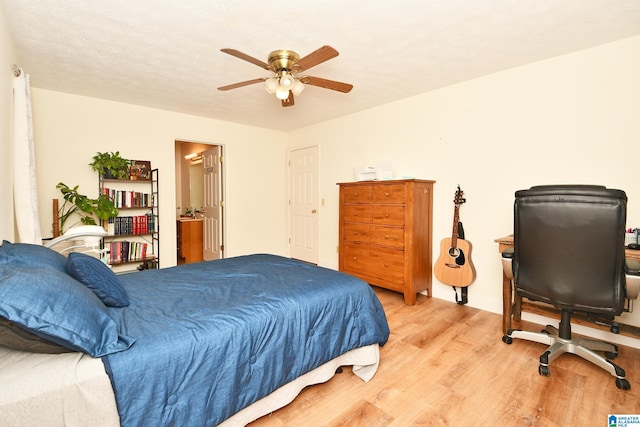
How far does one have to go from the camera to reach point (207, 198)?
5.32 metres

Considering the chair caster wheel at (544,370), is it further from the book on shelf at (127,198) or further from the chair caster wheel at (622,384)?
the book on shelf at (127,198)

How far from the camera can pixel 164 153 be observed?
13.6 feet

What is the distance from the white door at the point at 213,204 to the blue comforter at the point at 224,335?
276 cm

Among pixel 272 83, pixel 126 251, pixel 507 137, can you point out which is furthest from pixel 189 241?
pixel 507 137

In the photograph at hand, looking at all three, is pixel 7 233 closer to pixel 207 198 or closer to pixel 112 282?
pixel 112 282

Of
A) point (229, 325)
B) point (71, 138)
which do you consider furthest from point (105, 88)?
point (229, 325)

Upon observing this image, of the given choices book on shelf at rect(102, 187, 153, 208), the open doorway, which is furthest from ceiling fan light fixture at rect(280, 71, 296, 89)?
the open doorway

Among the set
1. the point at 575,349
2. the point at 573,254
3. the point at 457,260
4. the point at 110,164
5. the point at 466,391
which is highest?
the point at 110,164

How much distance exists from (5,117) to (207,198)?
10.9 ft

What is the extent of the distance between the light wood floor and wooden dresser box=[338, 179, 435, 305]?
2.95ft

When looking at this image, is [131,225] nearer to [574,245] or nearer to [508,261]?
[508,261]

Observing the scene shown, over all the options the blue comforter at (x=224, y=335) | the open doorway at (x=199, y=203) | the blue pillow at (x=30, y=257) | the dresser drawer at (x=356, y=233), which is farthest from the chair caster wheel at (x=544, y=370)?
the open doorway at (x=199, y=203)

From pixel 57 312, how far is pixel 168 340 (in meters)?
0.38

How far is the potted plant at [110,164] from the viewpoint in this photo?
3539mm
